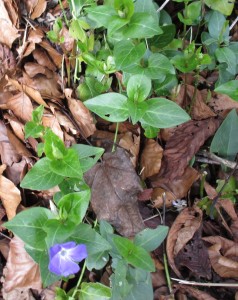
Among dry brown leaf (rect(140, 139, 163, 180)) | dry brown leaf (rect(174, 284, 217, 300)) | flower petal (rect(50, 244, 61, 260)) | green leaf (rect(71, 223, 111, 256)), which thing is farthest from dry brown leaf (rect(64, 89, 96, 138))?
dry brown leaf (rect(174, 284, 217, 300))

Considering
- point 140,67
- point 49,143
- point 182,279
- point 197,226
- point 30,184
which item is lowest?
point 182,279

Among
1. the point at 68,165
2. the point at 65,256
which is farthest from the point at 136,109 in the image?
the point at 65,256

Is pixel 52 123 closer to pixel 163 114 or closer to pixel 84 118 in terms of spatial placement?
pixel 84 118

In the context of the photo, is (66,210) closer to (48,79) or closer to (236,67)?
(48,79)

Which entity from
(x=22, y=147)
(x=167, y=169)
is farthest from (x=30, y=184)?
(x=167, y=169)

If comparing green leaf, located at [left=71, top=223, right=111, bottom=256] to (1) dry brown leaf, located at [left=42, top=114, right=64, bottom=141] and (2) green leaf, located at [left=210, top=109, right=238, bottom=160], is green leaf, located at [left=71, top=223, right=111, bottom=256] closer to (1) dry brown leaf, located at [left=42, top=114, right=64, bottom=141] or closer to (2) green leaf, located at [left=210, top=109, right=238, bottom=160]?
(1) dry brown leaf, located at [left=42, top=114, right=64, bottom=141]

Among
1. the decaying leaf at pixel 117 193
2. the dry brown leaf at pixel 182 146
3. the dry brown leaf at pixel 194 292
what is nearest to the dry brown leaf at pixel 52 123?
the decaying leaf at pixel 117 193
